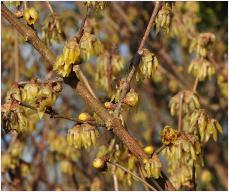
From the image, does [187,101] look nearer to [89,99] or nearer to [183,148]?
[183,148]

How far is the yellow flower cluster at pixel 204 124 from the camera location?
2396 mm

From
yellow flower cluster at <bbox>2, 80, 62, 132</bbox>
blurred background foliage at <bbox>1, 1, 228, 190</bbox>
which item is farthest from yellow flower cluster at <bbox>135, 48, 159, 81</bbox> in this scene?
blurred background foliage at <bbox>1, 1, 228, 190</bbox>

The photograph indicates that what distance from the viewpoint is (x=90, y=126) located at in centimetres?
212

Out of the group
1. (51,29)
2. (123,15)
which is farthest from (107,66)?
(123,15)

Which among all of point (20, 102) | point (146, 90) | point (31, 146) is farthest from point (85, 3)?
point (146, 90)

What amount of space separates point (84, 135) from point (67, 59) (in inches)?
13.1

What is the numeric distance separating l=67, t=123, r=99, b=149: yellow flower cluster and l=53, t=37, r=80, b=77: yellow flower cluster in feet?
0.86

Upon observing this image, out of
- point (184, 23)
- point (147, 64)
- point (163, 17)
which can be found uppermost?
point (184, 23)

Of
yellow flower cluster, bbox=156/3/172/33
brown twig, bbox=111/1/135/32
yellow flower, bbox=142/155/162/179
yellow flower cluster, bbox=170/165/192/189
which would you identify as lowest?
yellow flower cluster, bbox=170/165/192/189

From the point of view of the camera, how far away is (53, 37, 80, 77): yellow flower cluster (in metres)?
1.97

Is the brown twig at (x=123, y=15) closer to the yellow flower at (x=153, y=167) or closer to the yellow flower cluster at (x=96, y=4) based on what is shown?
the yellow flower cluster at (x=96, y=4)

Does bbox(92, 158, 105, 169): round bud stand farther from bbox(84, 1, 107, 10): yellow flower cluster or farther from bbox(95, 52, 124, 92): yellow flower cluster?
bbox(95, 52, 124, 92): yellow flower cluster

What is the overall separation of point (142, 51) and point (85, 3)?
0.31m

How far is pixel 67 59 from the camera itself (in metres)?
1.97
